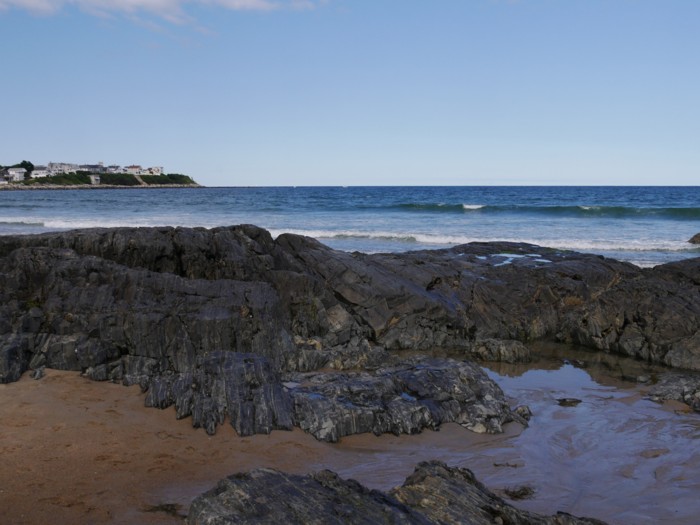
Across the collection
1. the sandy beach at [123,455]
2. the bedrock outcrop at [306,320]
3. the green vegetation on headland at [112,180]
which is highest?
the green vegetation on headland at [112,180]

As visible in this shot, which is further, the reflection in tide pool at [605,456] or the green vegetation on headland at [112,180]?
the green vegetation on headland at [112,180]

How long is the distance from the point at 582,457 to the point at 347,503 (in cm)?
394

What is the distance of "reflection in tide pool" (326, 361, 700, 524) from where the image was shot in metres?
6.09

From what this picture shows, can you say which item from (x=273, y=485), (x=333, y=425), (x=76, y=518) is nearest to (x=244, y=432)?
(x=333, y=425)

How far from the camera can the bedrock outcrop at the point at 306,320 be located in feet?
26.1

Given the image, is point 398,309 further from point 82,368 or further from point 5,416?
point 5,416

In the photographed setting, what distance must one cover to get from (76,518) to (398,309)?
26.5 feet

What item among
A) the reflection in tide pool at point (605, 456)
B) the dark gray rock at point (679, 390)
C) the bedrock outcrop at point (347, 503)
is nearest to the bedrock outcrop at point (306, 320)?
the reflection in tide pool at point (605, 456)

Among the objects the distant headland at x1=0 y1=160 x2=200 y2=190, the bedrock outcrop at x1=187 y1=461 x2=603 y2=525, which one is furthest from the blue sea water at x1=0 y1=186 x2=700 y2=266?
the distant headland at x1=0 y1=160 x2=200 y2=190

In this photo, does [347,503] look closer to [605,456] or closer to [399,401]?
[399,401]

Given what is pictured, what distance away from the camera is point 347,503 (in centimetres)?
441

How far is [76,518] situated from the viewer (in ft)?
17.3

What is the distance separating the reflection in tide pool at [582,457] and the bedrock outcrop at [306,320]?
0.41 meters

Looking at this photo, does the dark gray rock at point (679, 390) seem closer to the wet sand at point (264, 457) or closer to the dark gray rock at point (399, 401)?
the wet sand at point (264, 457)
